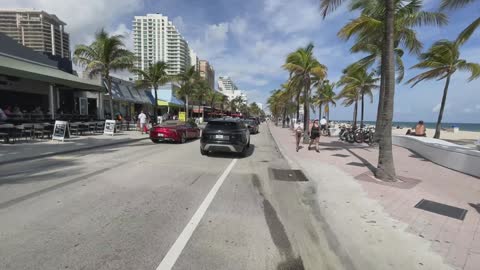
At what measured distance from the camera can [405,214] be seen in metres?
5.13

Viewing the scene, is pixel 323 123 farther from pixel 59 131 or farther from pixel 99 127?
pixel 59 131

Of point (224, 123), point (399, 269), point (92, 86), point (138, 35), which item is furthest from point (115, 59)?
point (138, 35)

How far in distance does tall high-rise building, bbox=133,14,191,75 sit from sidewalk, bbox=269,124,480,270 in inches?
1893

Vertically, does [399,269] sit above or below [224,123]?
below

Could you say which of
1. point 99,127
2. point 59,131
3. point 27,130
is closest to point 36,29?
point 99,127

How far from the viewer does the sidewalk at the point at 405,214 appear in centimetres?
374

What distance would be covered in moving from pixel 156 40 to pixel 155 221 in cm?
5583

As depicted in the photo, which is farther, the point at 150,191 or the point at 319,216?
the point at 150,191

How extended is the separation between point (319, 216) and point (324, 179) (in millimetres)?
3097

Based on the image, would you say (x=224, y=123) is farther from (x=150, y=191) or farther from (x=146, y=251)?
(x=146, y=251)

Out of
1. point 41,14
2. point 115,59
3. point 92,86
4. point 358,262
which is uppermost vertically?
point 41,14

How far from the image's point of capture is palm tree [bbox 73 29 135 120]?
22.1 meters

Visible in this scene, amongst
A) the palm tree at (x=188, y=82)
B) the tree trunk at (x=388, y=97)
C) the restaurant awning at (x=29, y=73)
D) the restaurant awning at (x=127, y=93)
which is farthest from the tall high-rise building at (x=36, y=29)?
the tree trunk at (x=388, y=97)

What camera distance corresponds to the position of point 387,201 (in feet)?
19.4
